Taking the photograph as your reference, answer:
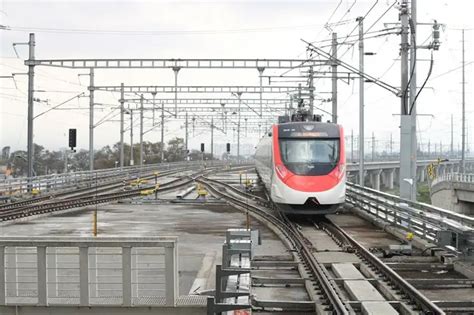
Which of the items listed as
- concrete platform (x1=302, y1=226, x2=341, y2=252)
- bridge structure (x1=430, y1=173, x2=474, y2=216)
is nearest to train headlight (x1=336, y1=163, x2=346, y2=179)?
concrete platform (x1=302, y1=226, x2=341, y2=252)

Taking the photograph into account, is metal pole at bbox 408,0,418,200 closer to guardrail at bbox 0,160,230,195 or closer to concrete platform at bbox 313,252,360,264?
concrete platform at bbox 313,252,360,264

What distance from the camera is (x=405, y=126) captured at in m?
17.8

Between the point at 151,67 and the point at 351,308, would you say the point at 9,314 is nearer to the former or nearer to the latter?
the point at 351,308

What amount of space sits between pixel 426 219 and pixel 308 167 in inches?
208

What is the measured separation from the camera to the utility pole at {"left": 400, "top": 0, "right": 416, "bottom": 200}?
17.8m

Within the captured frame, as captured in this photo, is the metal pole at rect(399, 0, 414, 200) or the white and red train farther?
the white and red train

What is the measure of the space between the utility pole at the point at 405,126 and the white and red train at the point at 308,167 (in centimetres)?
226

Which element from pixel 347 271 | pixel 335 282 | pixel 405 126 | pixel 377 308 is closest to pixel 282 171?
pixel 405 126

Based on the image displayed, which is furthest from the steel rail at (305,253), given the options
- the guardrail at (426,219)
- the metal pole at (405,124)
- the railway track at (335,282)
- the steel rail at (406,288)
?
the metal pole at (405,124)

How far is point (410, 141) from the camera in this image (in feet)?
58.7

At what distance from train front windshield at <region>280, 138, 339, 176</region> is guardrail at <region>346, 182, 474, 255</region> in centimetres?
193

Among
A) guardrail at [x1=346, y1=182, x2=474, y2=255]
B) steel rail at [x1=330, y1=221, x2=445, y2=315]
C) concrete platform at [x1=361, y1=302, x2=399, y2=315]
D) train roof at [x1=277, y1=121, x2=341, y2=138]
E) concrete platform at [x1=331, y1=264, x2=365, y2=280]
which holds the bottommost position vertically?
concrete platform at [x1=331, y1=264, x2=365, y2=280]

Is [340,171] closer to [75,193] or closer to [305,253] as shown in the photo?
[305,253]

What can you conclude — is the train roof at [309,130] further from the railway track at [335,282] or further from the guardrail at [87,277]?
the guardrail at [87,277]
